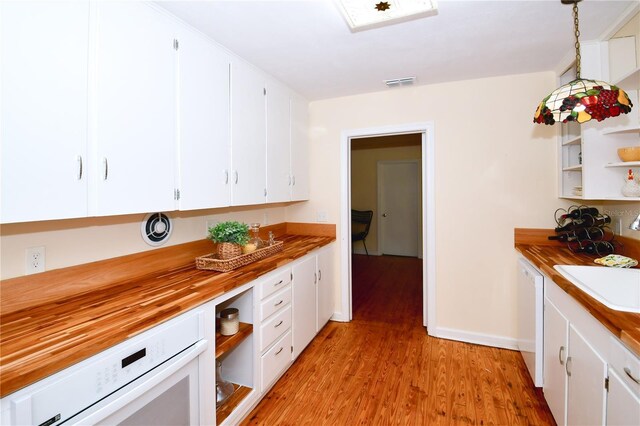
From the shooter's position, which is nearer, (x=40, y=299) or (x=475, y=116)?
(x=40, y=299)

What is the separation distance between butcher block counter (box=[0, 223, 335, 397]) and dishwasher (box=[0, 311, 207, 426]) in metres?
0.04

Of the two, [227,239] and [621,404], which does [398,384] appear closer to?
[621,404]

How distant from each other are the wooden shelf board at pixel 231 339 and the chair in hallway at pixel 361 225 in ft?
14.3

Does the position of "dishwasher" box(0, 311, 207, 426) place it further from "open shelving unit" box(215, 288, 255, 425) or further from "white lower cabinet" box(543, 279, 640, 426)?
"white lower cabinet" box(543, 279, 640, 426)

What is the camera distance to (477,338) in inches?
105

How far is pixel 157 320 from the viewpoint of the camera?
1168mm

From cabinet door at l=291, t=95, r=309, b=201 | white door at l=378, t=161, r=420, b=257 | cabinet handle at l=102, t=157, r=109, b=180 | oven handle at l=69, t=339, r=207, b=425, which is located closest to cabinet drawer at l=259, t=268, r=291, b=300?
oven handle at l=69, t=339, r=207, b=425

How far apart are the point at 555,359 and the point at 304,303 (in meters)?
1.63

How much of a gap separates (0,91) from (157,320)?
921mm

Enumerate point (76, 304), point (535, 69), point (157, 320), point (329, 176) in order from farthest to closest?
point (329, 176) → point (535, 69) → point (76, 304) → point (157, 320)

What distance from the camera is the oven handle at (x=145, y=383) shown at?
3.14 feet

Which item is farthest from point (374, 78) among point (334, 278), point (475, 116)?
point (334, 278)

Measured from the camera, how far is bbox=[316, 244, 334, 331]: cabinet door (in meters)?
2.79

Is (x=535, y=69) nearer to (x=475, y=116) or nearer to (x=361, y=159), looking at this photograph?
(x=475, y=116)
